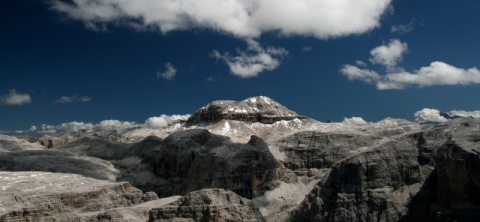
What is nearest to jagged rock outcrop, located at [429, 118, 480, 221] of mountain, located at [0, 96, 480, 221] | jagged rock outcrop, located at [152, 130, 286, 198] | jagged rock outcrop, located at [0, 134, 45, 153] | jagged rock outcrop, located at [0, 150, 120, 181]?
mountain, located at [0, 96, 480, 221]

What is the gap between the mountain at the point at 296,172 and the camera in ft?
218

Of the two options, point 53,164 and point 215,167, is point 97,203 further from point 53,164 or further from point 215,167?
point 215,167

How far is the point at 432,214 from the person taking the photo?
83.1m

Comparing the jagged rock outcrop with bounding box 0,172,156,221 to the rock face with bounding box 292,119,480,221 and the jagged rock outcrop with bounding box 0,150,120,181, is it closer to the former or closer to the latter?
the jagged rock outcrop with bounding box 0,150,120,181

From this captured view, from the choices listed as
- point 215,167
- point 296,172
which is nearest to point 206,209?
point 215,167

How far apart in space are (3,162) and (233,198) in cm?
8615

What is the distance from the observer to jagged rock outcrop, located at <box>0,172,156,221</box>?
6125cm

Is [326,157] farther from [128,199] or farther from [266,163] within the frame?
[128,199]

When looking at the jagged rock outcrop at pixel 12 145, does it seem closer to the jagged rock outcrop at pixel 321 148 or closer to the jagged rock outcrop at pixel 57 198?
the jagged rock outcrop at pixel 321 148

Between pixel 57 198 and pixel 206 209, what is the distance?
27152mm

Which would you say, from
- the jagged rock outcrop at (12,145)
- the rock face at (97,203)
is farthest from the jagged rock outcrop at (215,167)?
the jagged rock outcrop at (12,145)

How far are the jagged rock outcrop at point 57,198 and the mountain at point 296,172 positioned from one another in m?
1.33

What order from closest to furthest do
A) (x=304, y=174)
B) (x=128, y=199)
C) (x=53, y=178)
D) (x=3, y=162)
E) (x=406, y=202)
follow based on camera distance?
(x=128, y=199) < (x=53, y=178) < (x=406, y=202) < (x=3, y=162) < (x=304, y=174)

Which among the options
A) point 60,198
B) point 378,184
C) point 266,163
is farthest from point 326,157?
point 60,198
